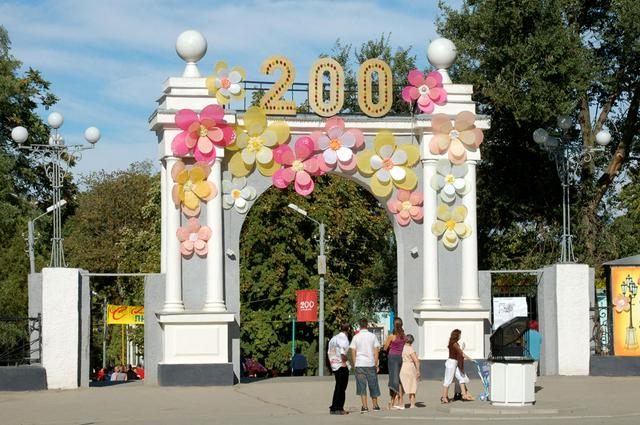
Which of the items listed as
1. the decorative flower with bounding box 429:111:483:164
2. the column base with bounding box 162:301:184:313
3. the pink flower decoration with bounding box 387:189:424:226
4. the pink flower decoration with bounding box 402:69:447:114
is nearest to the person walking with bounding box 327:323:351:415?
the column base with bounding box 162:301:184:313

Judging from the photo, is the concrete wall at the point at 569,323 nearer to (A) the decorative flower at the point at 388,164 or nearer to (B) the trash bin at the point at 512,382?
Result: (A) the decorative flower at the point at 388,164

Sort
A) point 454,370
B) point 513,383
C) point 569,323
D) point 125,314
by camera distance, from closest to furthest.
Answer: point 513,383, point 454,370, point 569,323, point 125,314

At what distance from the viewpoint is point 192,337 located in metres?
29.1

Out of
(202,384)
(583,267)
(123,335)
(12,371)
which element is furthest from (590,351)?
(123,335)

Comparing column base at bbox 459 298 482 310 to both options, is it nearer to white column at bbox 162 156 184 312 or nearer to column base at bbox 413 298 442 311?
column base at bbox 413 298 442 311

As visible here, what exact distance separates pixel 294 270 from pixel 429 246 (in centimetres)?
1897

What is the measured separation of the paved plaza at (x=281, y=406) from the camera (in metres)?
21.3

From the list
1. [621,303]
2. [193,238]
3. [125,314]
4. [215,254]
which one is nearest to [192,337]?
[215,254]

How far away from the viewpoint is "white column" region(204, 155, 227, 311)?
2925 centimetres

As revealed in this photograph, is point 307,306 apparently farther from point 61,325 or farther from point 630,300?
point 61,325

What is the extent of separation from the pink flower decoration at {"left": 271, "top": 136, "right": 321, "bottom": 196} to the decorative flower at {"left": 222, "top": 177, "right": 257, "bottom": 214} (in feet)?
2.16

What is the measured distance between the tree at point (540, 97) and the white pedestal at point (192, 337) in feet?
33.9

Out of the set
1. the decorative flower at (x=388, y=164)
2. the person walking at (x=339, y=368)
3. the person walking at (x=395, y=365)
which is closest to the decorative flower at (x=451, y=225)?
the decorative flower at (x=388, y=164)

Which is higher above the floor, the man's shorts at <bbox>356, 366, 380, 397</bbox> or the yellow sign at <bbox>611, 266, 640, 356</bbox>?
the yellow sign at <bbox>611, 266, 640, 356</bbox>
